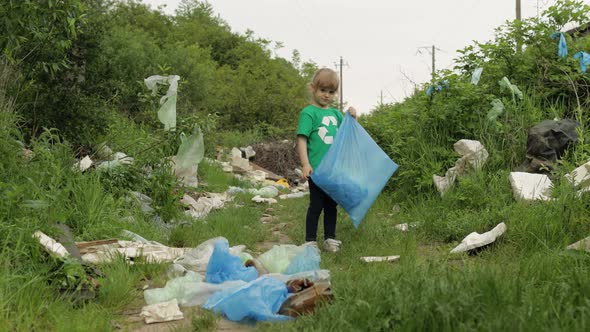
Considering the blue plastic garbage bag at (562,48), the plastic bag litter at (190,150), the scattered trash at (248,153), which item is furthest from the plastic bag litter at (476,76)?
the scattered trash at (248,153)

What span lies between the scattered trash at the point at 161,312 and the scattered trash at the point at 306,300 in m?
0.55

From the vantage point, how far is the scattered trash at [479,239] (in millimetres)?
3881

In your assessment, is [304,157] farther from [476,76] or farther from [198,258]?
[476,76]

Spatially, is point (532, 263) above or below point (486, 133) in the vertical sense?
below

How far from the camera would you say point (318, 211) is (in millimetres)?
4324

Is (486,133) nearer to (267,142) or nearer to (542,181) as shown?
(542,181)

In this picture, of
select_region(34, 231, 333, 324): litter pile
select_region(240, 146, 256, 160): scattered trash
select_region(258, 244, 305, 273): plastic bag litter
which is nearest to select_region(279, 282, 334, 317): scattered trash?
select_region(34, 231, 333, 324): litter pile

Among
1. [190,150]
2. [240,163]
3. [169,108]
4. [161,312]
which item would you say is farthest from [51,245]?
[240,163]

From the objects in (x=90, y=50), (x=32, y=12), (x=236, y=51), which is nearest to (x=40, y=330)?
(x=32, y=12)

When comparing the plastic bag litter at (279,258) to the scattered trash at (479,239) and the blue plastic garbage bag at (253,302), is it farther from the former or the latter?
the scattered trash at (479,239)

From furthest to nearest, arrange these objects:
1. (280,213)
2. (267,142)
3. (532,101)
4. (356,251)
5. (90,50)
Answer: (267,142) → (90,50) → (280,213) → (532,101) → (356,251)

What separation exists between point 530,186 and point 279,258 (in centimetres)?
247

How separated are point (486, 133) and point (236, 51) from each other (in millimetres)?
31988

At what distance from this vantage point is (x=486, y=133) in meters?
5.84
